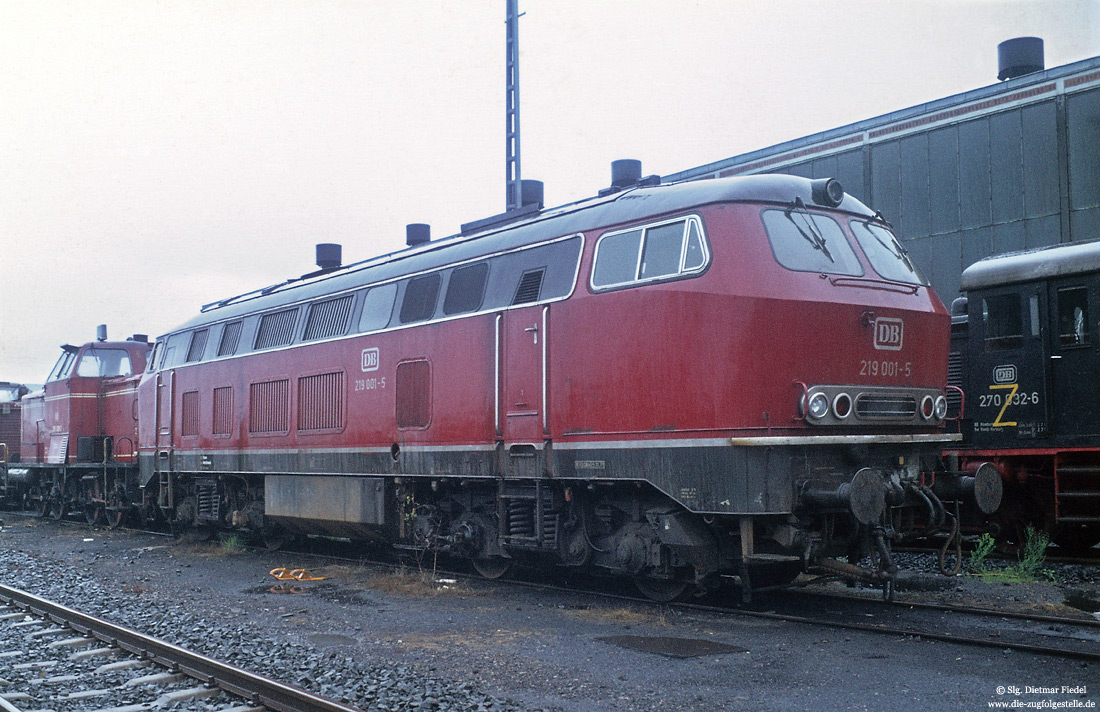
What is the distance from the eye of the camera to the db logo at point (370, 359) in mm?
11445

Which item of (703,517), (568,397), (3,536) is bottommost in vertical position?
(3,536)

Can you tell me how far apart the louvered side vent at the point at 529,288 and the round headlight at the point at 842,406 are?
297 centimetres

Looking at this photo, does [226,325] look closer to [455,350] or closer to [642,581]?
[455,350]

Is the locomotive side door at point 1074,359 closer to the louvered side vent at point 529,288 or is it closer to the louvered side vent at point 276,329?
the louvered side vent at point 529,288

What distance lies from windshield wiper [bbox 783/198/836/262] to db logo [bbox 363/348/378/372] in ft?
17.3

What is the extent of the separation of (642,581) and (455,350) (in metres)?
3.09

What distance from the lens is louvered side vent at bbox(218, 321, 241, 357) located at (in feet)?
48.2

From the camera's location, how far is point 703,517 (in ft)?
26.2

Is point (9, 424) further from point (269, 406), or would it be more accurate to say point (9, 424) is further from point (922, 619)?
point (922, 619)

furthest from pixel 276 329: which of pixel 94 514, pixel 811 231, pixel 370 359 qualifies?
pixel 94 514

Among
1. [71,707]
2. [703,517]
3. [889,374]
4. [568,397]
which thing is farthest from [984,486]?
[71,707]

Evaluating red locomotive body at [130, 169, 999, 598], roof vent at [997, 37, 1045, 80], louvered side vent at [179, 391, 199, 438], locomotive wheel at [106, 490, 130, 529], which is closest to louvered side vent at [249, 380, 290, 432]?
red locomotive body at [130, 169, 999, 598]

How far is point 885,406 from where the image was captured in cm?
817

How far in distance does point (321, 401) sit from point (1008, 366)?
8.42 metres
